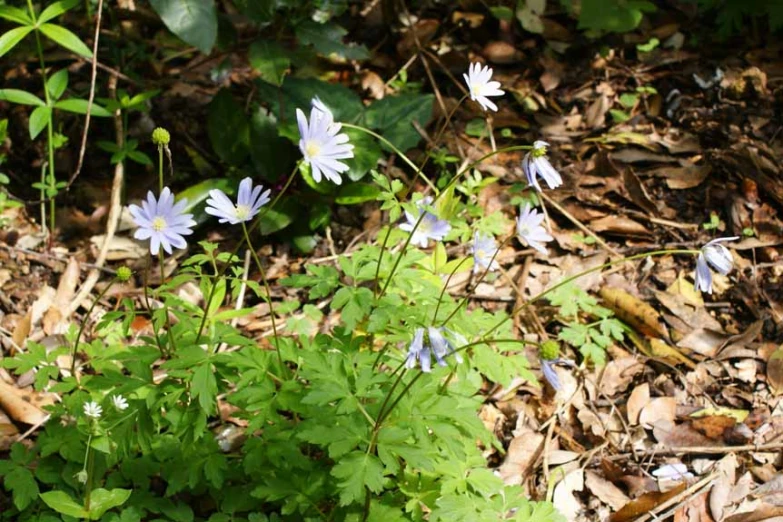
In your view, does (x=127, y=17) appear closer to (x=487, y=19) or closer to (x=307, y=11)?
(x=307, y=11)

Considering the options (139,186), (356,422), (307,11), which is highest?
(307,11)

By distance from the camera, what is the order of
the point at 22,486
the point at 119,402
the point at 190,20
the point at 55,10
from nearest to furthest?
the point at 119,402 → the point at 22,486 → the point at 55,10 → the point at 190,20

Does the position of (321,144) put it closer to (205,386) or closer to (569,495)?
(205,386)

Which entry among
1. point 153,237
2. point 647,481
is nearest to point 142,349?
point 153,237

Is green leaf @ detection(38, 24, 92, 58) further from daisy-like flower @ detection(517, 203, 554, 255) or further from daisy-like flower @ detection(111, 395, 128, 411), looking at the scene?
daisy-like flower @ detection(517, 203, 554, 255)

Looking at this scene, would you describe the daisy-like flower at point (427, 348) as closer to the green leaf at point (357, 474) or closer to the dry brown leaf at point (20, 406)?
the green leaf at point (357, 474)

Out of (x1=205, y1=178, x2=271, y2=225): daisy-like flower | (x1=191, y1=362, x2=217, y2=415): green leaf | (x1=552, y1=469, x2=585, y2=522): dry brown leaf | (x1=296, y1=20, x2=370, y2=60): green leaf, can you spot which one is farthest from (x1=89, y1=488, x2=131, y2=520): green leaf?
(x1=296, y1=20, x2=370, y2=60): green leaf

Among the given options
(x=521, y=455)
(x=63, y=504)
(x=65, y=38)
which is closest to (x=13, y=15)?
(x=65, y=38)
